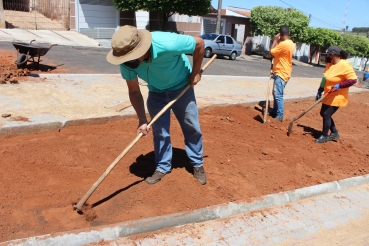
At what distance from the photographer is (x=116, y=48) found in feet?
9.82

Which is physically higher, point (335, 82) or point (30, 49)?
point (30, 49)

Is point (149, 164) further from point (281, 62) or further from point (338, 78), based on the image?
point (281, 62)

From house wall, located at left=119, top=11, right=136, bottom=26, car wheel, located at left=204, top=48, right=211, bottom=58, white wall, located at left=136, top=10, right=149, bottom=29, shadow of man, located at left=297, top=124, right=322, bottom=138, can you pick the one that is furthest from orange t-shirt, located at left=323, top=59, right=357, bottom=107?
white wall, located at left=136, top=10, right=149, bottom=29

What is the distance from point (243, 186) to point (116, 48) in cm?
A: 222

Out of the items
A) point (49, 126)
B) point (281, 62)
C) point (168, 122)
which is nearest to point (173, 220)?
point (168, 122)

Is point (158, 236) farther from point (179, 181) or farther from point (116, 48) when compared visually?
point (116, 48)

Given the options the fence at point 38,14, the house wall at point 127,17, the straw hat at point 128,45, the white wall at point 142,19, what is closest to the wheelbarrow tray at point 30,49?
the straw hat at point 128,45

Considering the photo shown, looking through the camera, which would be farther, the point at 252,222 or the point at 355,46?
the point at 355,46

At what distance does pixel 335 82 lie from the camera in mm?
5840

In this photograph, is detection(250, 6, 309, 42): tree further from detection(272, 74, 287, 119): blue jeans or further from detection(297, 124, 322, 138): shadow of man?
detection(297, 124, 322, 138): shadow of man

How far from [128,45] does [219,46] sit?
17.9 metres

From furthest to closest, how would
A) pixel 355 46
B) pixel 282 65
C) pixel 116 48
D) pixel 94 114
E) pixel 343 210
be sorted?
pixel 355 46 → pixel 282 65 → pixel 94 114 → pixel 343 210 → pixel 116 48

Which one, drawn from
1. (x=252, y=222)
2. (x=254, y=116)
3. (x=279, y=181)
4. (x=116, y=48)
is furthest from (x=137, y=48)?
(x=254, y=116)

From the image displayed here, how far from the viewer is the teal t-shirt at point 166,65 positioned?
3174 millimetres
